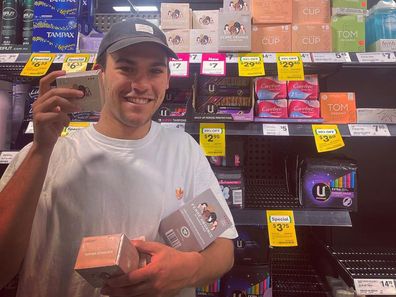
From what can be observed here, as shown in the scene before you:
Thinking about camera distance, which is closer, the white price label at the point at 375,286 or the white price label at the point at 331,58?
the white price label at the point at 375,286

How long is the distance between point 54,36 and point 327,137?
1.48 metres

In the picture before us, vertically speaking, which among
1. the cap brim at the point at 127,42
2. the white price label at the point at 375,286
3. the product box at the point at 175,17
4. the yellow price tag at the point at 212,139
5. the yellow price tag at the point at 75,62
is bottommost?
the white price label at the point at 375,286

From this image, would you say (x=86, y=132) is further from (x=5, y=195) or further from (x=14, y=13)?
(x=14, y=13)

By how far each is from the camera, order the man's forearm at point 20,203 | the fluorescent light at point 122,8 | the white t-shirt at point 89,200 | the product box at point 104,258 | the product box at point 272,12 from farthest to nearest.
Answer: the fluorescent light at point 122,8 → the product box at point 272,12 → the white t-shirt at point 89,200 → the man's forearm at point 20,203 → the product box at point 104,258

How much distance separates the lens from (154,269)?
0.97 m

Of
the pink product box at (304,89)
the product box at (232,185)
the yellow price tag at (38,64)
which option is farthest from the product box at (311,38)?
the yellow price tag at (38,64)

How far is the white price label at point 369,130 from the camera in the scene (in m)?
1.74

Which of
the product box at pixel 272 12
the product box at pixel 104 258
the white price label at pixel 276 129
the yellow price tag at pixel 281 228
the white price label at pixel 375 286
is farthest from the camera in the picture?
the product box at pixel 272 12

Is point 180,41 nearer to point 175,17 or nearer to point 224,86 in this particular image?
point 175,17

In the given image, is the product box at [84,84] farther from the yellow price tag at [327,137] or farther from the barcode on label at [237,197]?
the yellow price tag at [327,137]

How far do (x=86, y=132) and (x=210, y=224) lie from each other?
1.87ft

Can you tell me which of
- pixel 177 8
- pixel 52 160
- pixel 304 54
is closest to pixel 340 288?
pixel 304 54

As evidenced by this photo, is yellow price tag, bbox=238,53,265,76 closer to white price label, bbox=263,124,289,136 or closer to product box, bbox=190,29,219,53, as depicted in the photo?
product box, bbox=190,29,219,53

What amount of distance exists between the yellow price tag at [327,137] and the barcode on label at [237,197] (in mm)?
440
